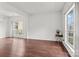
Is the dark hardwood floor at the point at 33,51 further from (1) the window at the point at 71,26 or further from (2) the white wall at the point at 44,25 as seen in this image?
(2) the white wall at the point at 44,25

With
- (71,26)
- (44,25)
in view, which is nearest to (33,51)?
(71,26)

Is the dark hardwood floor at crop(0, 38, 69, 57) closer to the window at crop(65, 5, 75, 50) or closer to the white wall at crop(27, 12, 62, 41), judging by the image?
the window at crop(65, 5, 75, 50)

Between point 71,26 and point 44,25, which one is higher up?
point 44,25

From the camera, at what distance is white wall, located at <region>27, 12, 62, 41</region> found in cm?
809

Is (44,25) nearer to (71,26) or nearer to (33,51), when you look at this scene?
(71,26)

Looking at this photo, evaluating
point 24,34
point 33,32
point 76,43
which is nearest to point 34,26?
point 33,32

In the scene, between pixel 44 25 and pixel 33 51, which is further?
pixel 44 25

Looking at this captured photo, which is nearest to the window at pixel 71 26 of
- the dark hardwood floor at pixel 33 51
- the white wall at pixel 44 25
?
the dark hardwood floor at pixel 33 51

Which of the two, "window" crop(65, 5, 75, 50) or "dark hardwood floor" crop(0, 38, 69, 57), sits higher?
"window" crop(65, 5, 75, 50)

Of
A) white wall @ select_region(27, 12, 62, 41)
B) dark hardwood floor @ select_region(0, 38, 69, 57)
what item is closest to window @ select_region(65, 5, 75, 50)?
dark hardwood floor @ select_region(0, 38, 69, 57)

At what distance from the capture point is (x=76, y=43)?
8.96 feet

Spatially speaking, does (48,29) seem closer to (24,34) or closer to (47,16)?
(47,16)

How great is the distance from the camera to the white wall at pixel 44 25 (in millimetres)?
8086

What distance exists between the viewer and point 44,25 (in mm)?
8609
